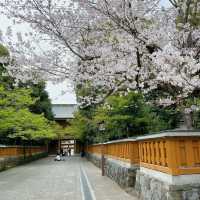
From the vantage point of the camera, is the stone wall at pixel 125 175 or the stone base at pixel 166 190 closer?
the stone base at pixel 166 190

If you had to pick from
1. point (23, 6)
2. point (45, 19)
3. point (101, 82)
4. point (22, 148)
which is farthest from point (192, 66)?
point (22, 148)

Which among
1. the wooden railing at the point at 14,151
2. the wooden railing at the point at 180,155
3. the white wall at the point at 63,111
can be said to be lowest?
the wooden railing at the point at 180,155

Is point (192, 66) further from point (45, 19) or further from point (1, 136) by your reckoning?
point (1, 136)

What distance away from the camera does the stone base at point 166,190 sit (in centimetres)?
599

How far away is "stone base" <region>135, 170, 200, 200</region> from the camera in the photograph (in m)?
5.99

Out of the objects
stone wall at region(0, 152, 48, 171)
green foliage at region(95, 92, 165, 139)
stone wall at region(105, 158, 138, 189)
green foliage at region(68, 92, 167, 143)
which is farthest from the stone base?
stone wall at region(0, 152, 48, 171)

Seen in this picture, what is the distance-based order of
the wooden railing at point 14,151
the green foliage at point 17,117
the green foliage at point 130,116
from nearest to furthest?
the green foliage at point 130,116
the wooden railing at point 14,151
the green foliage at point 17,117

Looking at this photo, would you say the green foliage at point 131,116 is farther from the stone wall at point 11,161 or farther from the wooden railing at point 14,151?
the wooden railing at point 14,151

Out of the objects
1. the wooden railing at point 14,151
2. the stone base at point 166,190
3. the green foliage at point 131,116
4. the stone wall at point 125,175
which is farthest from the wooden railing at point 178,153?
the wooden railing at point 14,151

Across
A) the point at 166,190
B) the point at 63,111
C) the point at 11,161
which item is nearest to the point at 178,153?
the point at 166,190

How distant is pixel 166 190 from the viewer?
6266mm

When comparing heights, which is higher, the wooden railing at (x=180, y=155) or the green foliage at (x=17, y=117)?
the green foliage at (x=17, y=117)

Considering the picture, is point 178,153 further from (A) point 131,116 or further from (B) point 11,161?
(B) point 11,161

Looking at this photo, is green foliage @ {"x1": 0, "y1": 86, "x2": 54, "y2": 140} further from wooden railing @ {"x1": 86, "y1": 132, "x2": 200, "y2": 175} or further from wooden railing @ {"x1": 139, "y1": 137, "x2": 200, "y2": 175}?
wooden railing @ {"x1": 139, "y1": 137, "x2": 200, "y2": 175}
